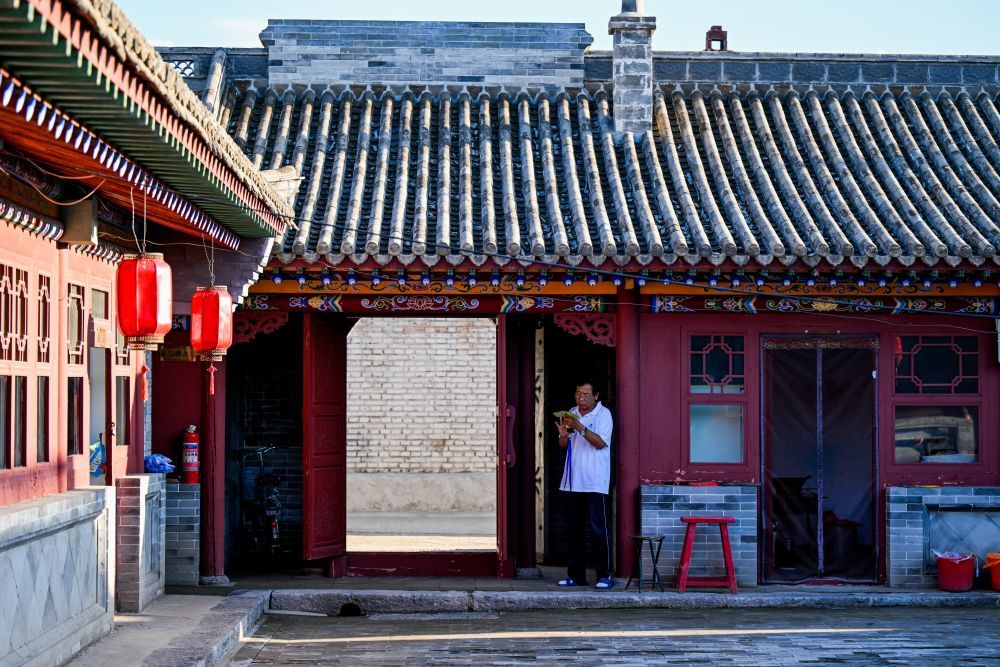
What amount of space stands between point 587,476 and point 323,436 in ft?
7.39

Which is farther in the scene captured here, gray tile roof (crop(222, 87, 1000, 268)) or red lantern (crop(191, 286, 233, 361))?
gray tile roof (crop(222, 87, 1000, 268))

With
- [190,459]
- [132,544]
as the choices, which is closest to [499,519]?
[190,459]

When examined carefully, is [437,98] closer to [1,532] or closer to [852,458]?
[852,458]

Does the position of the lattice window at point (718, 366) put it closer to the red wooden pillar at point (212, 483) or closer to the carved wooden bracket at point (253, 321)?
the carved wooden bracket at point (253, 321)

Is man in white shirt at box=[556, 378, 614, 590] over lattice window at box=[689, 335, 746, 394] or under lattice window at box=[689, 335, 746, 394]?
under

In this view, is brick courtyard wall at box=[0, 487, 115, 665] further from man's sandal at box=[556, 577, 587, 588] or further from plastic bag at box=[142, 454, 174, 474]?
man's sandal at box=[556, 577, 587, 588]

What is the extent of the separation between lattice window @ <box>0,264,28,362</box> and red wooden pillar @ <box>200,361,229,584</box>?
3533mm

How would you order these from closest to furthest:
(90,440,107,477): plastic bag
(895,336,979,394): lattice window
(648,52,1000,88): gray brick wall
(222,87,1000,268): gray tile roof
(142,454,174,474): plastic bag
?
(90,440,107,477): plastic bag < (142,454,174,474): plastic bag < (222,87,1000,268): gray tile roof < (895,336,979,394): lattice window < (648,52,1000,88): gray brick wall

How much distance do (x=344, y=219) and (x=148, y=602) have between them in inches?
133

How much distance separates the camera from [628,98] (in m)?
12.9

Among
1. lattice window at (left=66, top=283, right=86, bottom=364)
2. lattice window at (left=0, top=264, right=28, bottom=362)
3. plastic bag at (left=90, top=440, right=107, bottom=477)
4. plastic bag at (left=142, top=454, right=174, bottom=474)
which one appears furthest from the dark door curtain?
lattice window at (left=0, top=264, right=28, bottom=362)

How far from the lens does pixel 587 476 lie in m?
11.0

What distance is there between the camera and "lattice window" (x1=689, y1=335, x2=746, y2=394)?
11117 millimetres

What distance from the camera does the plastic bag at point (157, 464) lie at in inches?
400
